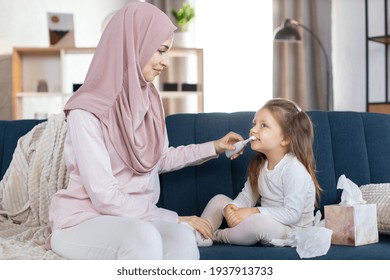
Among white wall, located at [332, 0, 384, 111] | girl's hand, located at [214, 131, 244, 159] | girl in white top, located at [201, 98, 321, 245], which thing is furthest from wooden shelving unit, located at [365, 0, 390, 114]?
girl's hand, located at [214, 131, 244, 159]

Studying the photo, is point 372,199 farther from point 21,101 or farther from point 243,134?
point 21,101

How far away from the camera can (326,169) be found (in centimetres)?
234

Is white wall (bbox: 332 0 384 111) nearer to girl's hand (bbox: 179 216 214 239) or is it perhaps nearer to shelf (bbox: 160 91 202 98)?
shelf (bbox: 160 91 202 98)

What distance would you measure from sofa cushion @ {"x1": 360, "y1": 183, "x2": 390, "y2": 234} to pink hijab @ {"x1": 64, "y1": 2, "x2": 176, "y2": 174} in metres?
0.75

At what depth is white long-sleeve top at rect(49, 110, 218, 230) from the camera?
1804 mm

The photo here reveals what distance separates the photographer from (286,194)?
6.77 feet

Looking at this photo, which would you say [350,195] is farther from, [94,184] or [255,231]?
[94,184]

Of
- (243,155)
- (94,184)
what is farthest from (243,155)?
(94,184)

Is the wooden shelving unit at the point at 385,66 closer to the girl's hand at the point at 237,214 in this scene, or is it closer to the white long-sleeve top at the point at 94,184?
the girl's hand at the point at 237,214

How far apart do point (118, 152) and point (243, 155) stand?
56cm

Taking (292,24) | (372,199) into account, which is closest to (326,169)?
(372,199)

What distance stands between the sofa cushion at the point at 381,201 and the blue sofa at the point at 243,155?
120 mm

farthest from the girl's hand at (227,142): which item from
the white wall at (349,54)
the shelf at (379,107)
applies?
the white wall at (349,54)

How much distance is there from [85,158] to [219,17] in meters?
3.55
